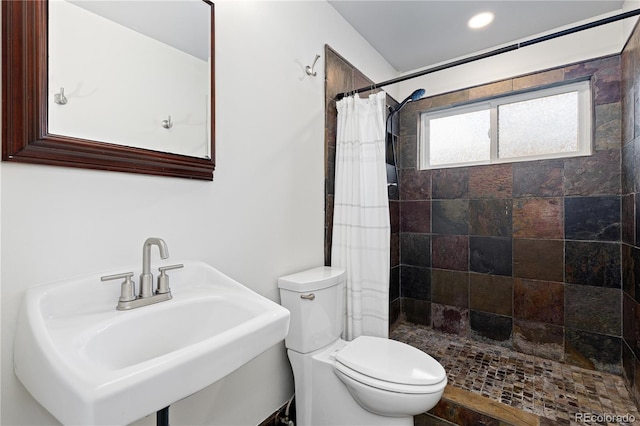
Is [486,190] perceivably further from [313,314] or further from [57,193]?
[57,193]

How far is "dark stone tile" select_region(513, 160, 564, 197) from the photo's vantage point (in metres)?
2.06

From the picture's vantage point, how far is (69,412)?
53 centimetres

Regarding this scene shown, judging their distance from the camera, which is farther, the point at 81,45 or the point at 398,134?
the point at 398,134

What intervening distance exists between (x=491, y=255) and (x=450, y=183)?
0.64 meters

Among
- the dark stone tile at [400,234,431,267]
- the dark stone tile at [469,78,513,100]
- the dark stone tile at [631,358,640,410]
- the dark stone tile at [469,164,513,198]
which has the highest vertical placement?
the dark stone tile at [469,78,513,100]

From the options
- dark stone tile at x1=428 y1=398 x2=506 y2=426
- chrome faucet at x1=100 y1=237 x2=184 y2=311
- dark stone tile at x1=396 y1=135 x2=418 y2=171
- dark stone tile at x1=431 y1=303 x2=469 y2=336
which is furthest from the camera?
dark stone tile at x1=396 y1=135 x2=418 y2=171

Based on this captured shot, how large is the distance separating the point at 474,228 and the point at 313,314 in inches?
62.4

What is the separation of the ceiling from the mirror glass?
1216 millimetres

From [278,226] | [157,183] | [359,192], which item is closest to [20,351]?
[157,183]

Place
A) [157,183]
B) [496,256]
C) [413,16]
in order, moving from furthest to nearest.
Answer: [496,256]
[413,16]
[157,183]

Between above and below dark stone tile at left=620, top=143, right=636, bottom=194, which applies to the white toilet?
below

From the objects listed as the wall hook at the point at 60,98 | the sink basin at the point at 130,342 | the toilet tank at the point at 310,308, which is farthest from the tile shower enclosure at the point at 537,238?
the wall hook at the point at 60,98

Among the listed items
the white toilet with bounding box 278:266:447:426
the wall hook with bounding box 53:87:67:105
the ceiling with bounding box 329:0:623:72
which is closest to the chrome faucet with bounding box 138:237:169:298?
the wall hook with bounding box 53:87:67:105

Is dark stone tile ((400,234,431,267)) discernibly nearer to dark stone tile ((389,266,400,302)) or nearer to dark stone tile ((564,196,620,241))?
dark stone tile ((389,266,400,302))
